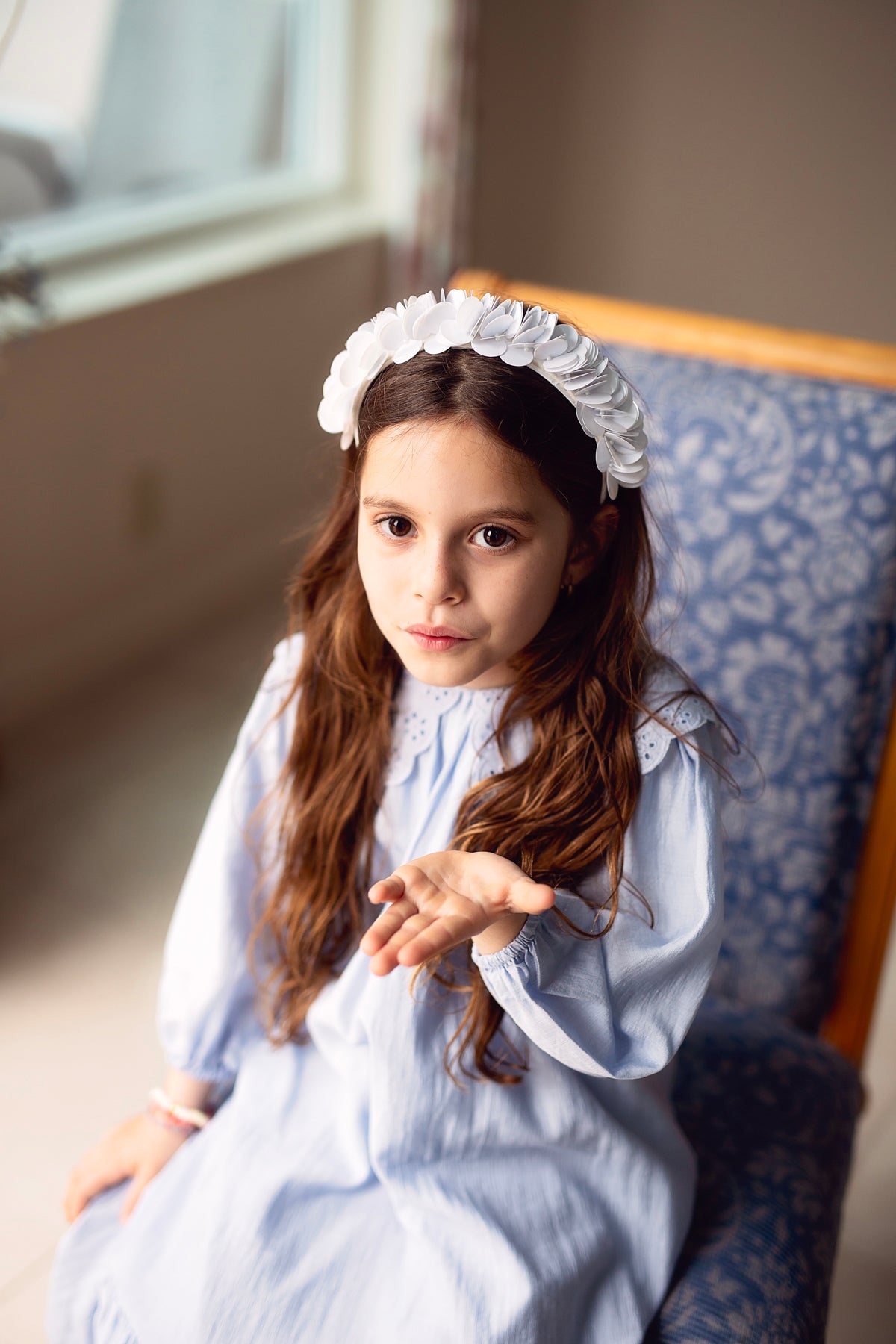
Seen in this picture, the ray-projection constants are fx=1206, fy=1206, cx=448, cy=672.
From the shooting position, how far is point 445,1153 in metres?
0.88

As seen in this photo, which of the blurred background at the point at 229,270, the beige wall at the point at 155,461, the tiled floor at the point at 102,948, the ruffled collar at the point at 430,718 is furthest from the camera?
the beige wall at the point at 155,461

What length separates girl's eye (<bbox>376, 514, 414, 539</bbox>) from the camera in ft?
2.60

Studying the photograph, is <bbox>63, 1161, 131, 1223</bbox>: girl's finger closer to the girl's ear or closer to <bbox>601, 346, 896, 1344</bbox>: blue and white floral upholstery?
<bbox>601, 346, 896, 1344</bbox>: blue and white floral upholstery

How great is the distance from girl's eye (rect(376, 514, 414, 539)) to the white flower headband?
10cm

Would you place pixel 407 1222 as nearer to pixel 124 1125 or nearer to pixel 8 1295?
pixel 124 1125

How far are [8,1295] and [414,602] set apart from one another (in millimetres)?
942

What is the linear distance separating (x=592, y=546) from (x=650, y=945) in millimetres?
281

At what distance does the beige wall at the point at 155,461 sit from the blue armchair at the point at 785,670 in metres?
0.89

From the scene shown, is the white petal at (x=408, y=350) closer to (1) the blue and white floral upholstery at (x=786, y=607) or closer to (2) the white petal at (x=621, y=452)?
(2) the white petal at (x=621, y=452)

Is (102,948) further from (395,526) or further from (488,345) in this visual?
(488,345)

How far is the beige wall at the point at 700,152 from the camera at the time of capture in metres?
2.86

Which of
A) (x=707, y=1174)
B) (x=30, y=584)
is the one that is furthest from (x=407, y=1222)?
(x=30, y=584)

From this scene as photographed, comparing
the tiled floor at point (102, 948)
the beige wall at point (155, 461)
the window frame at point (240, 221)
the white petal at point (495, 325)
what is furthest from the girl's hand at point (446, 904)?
the window frame at point (240, 221)

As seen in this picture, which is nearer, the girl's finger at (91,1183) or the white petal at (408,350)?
the white petal at (408,350)
